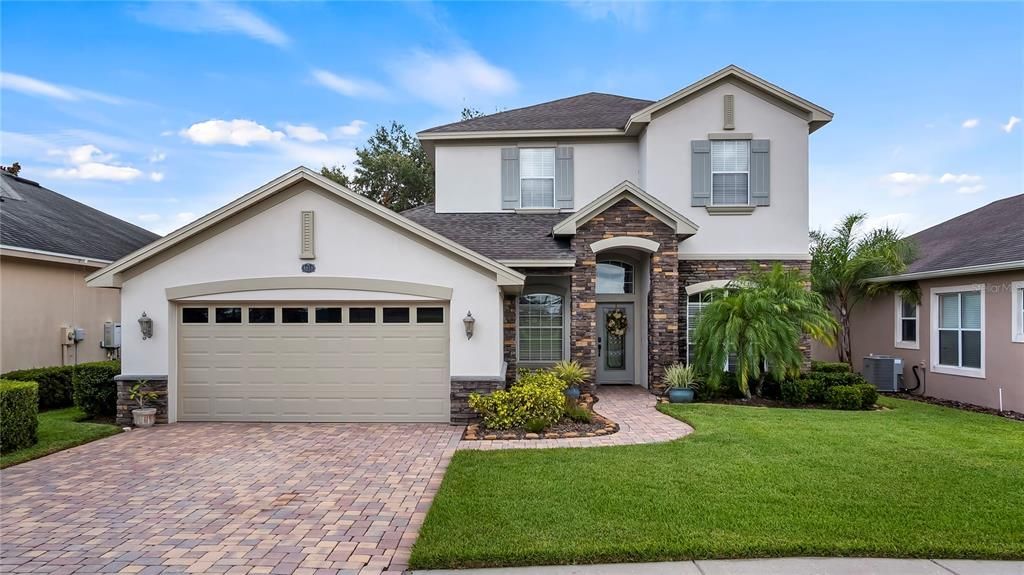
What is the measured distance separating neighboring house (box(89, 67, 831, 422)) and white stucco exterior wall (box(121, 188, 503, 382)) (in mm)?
36

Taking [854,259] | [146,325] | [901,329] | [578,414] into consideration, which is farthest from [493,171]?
[901,329]

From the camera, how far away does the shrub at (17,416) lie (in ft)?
24.4

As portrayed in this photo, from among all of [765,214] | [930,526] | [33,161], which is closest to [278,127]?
[33,161]

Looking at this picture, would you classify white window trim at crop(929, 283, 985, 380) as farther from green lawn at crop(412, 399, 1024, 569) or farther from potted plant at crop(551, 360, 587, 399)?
potted plant at crop(551, 360, 587, 399)

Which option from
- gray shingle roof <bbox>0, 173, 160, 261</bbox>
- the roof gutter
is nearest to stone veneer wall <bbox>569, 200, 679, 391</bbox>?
the roof gutter

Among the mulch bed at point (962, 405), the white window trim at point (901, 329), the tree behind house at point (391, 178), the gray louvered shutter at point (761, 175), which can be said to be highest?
the tree behind house at point (391, 178)

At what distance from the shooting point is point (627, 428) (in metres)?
8.70

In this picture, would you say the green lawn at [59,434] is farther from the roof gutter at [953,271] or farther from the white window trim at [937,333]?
the white window trim at [937,333]

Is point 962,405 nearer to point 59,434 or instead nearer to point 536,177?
point 536,177

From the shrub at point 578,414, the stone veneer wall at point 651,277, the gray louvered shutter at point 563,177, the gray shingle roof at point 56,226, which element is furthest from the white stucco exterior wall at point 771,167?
the gray shingle roof at point 56,226

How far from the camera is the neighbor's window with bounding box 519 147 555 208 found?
13.8 meters

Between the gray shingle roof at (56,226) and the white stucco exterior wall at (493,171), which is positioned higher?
the white stucco exterior wall at (493,171)

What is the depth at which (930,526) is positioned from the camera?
4590 millimetres

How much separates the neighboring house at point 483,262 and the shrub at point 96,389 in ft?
2.52
